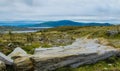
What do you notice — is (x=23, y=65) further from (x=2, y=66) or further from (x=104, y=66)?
(x=104, y=66)

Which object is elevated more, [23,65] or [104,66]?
[23,65]

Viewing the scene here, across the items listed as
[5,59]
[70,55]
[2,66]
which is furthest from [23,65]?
[70,55]

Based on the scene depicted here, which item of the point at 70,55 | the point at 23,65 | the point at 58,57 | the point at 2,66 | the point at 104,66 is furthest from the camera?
the point at 104,66

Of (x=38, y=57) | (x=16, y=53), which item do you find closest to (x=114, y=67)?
(x=38, y=57)

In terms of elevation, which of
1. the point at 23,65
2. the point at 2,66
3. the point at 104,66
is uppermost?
the point at 2,66

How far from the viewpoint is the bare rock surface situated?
28484mm

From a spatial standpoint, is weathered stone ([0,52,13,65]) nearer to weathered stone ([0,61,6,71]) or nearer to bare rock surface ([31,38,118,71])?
weathered stone ([0,61,6,71])

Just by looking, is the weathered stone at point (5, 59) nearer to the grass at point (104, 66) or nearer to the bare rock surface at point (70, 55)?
the bare rock surface at point (70, 55)

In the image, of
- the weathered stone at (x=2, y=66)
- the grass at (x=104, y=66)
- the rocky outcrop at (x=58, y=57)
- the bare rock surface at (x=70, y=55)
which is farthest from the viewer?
the grass at (x=104, y=66)

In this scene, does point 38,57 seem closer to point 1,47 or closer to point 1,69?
point 1,69

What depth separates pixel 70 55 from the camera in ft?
98.7

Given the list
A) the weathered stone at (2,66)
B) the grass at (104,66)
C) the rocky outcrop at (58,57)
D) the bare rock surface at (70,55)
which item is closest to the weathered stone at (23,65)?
the rocky outcrop at (58,57)

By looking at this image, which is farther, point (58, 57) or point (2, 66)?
point (58, 57)

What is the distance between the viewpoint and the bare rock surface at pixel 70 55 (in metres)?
28.5
